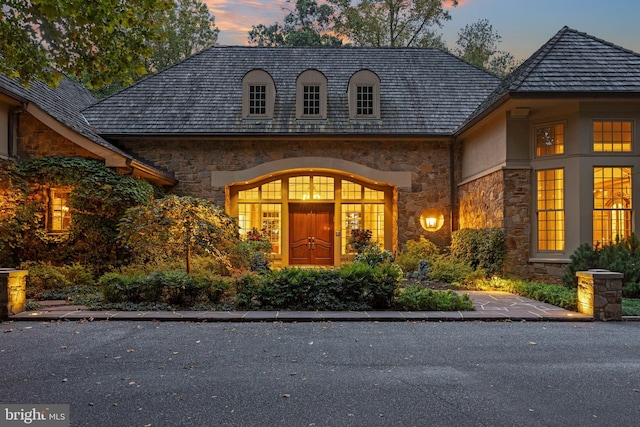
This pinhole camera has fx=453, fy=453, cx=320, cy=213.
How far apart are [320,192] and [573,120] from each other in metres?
7.47

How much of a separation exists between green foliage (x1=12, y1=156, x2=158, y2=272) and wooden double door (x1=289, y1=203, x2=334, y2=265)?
5.29 meters

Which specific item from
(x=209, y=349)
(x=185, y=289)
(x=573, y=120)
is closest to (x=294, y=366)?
(x=209, y=349)

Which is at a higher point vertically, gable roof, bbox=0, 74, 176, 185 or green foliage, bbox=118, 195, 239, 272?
gable roof, bbox=0, 74, 176, 185

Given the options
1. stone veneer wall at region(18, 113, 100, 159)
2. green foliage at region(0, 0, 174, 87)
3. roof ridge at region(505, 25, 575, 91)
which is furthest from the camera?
stone veneer wall at region(18, 113, 100, 159)

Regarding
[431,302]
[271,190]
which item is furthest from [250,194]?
[431,302]

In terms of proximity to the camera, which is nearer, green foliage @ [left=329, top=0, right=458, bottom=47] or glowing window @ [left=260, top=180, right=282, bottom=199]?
glowing window @ [left=260, top=180, right=282, bottom=199]

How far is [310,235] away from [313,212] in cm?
76

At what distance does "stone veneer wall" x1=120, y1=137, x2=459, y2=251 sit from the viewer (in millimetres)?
13836

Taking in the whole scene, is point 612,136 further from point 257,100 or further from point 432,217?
point 257,100

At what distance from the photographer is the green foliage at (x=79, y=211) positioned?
10734 millimetres

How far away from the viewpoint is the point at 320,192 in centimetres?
1485

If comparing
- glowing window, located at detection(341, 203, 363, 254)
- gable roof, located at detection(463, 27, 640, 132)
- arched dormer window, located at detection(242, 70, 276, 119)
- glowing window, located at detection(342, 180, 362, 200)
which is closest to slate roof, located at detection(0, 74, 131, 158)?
arched dormer window, located at detection(242, 70, 276, 119)

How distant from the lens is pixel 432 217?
45.7ft

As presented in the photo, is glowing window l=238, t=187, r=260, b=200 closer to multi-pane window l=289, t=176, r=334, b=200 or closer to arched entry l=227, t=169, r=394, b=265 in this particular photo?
arched entry l=227, t=169, r=394, b=265
